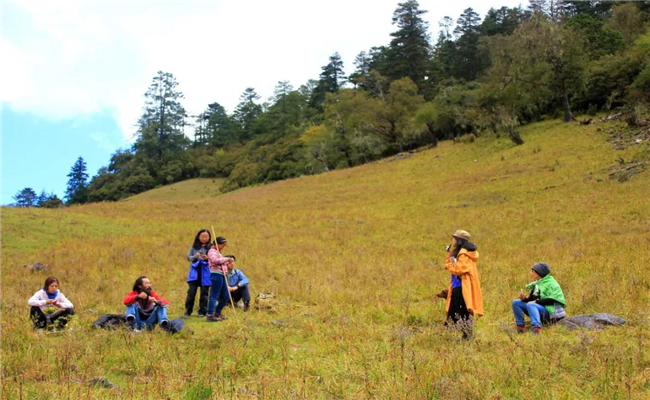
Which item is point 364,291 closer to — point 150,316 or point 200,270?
point 200,270

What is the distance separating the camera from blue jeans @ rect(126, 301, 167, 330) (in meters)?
8.04

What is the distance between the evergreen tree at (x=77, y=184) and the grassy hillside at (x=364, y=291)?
83.3m

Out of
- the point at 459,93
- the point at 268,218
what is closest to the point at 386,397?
the point at 268,218

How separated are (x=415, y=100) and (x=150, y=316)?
52114mm

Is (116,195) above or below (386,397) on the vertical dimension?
above

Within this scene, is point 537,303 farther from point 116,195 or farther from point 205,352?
point 116,195

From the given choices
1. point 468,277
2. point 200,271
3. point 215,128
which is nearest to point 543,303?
point 468,277

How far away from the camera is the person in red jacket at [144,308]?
7.98 meters

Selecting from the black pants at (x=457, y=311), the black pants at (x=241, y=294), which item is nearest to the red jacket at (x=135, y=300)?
the black pants at (x=241, y=294)

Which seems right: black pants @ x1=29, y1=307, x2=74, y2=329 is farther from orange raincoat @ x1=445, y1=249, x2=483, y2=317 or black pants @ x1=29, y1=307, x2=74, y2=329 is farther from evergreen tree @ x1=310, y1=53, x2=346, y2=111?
Result: evergreen tree @ x1=310, y1=53, x2=346, y2=111

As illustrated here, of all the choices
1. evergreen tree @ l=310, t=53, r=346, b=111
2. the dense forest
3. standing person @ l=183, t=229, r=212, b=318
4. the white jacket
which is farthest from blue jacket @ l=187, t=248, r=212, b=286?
evergreen tree @ l=310, t=53, r=346, b=111

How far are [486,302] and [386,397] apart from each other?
5.60 m

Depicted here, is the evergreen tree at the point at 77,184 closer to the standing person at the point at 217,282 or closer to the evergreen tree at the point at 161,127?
the evergreen tree at the point at 161,127

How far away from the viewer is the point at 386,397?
4223 millimetres
